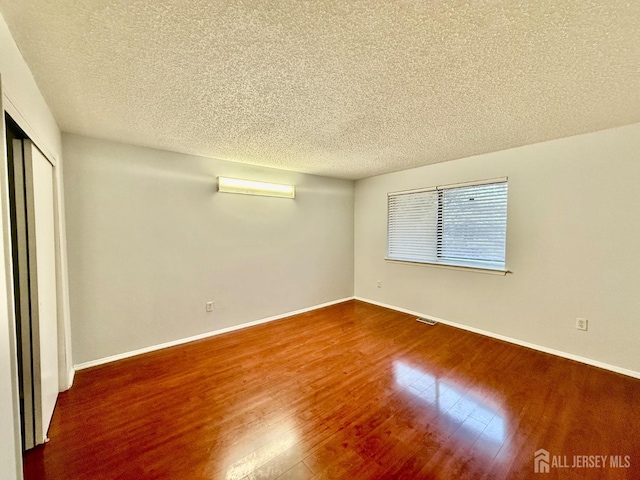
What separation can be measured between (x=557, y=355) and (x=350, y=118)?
10.7ft

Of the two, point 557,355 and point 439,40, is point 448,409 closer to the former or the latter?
point 557,355

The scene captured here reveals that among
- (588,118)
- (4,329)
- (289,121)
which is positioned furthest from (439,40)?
(4,329)

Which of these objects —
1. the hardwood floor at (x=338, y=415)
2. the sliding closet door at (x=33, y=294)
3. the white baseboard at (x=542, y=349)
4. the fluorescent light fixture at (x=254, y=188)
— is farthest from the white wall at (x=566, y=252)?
the sliding closet door at (x=33, y=294)

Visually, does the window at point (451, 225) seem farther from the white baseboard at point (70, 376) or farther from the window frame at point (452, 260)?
the white baseboard at point (70, 376)

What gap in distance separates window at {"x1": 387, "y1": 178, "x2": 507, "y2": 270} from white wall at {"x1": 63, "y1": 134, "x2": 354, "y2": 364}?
1.51 meters

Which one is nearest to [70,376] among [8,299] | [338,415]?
[8,299]

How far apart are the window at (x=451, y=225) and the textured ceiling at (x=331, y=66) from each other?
36.0 inches

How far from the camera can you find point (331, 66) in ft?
4.75

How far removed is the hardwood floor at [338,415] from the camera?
1449 mm

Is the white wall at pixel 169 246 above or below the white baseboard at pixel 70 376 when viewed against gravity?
above

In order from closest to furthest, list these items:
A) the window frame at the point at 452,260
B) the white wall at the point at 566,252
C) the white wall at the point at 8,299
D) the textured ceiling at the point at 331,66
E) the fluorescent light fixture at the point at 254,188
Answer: the white wall at the point at 8,299 < the textured ceiling at the point at 331,66 < the white wall at the point at 566,252 < the window frame at the point at 452,260 < the fluorescent light fixture at the point at 254,188

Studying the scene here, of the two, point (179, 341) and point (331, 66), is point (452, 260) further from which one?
point (179, 341)

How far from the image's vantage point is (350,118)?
2129 millimetres

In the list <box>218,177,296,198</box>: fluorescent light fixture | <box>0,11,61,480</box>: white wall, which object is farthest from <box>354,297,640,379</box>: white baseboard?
<box>0,11,61,480</box>: white wall
